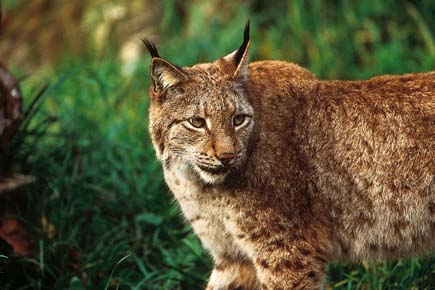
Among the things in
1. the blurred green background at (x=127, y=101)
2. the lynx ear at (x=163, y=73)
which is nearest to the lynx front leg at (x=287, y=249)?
the blurred green background at (x=127, y=101)

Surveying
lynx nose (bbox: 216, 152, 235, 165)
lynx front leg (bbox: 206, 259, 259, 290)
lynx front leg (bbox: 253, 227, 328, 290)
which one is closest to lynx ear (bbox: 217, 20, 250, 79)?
lynx nose (bbox: 216, 152, 235, 165)

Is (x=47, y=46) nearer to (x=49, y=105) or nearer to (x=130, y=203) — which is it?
(x=49, y=105)

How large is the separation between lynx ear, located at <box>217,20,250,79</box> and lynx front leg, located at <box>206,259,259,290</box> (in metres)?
1.20

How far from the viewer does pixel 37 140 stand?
19.4 ft

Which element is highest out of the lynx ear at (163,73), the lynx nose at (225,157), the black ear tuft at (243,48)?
the black ear tuft at (243,48)

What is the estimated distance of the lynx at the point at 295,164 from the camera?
13.9ft

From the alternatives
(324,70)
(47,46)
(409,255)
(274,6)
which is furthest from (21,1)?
(409,255)

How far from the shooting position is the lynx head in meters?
4.16

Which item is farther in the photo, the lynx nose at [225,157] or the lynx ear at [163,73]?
the lynx ear at [163,73]

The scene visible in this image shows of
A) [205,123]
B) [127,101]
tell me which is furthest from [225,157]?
[127,101]

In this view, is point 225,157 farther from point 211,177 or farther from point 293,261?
point 293,261

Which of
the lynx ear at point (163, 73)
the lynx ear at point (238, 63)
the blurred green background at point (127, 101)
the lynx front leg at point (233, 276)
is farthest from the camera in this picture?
the blurred green background at point (127, 101)

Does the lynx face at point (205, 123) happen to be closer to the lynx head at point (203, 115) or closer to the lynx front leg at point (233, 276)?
the lynx head at point (203, 115)

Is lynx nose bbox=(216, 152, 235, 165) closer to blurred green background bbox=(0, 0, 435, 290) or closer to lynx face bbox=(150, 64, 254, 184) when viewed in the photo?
lynx face bbox=(150, 64, 254, 184)
